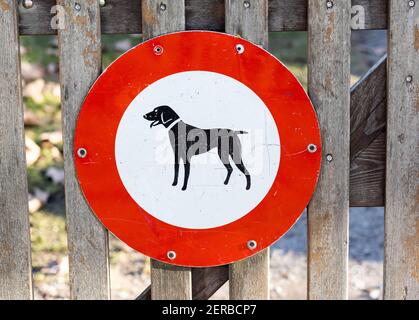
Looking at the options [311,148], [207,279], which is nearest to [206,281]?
[207,279]

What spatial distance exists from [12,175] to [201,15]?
72 cm

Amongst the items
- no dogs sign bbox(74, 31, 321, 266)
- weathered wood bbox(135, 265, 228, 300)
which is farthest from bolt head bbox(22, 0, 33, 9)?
weathered wood bbox(135, 265, 228, 300)

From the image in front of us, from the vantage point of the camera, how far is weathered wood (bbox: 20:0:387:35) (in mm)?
2023

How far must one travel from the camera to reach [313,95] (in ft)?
6.73

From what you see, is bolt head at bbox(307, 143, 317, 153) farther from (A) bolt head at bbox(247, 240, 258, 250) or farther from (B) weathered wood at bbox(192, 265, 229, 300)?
(B) weathered wood at bbox(192, 265, 229, 300)

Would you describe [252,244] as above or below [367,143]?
below

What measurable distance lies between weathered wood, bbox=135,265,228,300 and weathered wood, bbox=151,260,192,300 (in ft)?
0.18

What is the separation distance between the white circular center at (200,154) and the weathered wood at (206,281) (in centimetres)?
19

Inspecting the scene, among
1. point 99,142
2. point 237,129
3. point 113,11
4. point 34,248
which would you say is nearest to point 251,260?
point 237,129

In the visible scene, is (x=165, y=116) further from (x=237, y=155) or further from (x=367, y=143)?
(x=367, y=143)

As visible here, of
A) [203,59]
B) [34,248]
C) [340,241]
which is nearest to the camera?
[203,59]

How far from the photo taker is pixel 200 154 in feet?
6.75
